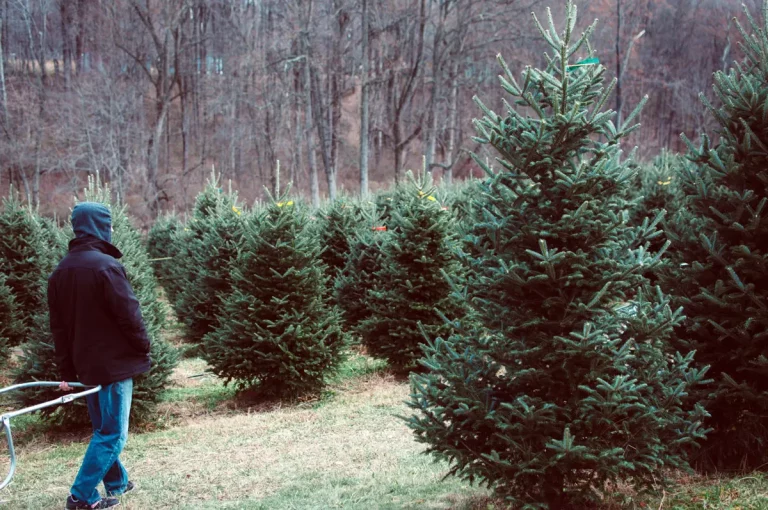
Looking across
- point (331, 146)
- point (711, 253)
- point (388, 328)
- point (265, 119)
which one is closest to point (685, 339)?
point (711, 253)

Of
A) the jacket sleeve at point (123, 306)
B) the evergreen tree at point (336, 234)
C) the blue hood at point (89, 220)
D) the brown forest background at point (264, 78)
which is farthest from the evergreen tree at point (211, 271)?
the brown forest background at point (264, 78)

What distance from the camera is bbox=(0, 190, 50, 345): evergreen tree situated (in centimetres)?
1259

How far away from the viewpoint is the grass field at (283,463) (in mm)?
4840

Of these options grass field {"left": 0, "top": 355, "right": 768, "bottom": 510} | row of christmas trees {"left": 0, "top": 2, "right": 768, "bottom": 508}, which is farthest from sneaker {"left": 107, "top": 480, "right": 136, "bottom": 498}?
row of christmas trees {"left": 0, "top": 2, "right": 768, "bottom": 508}

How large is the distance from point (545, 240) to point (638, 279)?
1.96 ft

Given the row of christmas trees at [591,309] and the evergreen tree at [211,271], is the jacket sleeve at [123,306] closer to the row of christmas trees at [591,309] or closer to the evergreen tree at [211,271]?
the row of christmas trees at [591,309]

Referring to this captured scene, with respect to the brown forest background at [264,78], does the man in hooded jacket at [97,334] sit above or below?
below

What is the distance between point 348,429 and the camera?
7512 mm

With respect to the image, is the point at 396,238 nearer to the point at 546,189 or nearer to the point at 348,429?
the point at 348,429

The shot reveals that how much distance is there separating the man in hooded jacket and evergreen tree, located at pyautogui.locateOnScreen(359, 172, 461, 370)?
489cm

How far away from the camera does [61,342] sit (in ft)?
16.9

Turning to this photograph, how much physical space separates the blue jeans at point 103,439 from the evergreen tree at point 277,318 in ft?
11.6

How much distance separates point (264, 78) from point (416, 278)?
30.8 m

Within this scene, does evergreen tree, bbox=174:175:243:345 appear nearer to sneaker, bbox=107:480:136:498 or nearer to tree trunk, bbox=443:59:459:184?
sneaker, bbox=107:480:136:498
